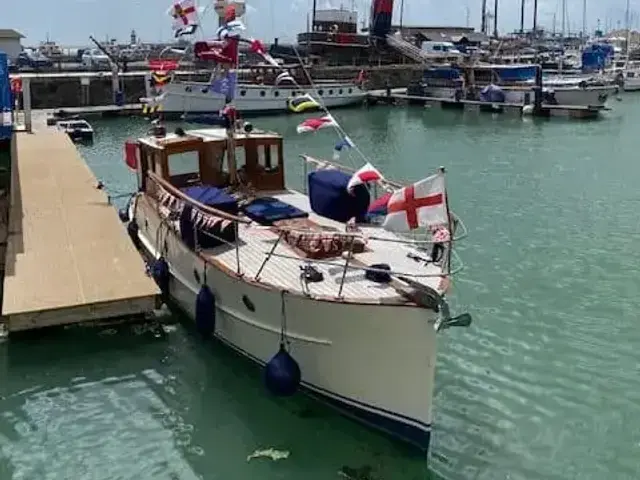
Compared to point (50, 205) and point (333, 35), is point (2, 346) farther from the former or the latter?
point (333, 35)

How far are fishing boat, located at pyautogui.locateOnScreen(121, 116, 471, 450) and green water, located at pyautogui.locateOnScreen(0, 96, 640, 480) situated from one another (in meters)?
0.59

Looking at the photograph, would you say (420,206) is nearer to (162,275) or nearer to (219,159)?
(219,159)

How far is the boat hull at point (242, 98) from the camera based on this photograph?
176 ft

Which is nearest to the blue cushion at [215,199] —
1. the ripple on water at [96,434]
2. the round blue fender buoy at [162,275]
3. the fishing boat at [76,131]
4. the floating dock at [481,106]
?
the round blue fender buoy at [162,275]

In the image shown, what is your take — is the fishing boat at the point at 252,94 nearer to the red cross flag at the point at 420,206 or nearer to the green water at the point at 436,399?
the green water at the point at 436,399

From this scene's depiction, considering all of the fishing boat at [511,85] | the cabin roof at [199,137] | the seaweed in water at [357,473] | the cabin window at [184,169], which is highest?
the fishing boat at [511,85]

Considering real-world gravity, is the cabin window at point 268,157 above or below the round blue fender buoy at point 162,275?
above

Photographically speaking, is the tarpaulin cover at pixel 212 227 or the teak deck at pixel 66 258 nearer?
the tarpaulin cover at pixel 212 227

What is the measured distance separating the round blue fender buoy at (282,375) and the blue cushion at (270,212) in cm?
336

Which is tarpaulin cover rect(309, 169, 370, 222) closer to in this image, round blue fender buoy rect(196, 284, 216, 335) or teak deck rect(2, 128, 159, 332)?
round blue fender buoy rect(196, 284, 216, 335)

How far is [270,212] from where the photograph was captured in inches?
562

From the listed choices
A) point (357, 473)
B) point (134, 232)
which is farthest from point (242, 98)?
point (357, 473)

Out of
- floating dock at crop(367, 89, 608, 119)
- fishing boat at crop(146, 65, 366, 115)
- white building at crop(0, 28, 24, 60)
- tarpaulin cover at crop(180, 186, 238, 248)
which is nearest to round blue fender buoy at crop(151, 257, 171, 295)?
tarpaulin cover at crop(180, 186, 238, 248)

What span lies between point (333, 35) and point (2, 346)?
66.7 m
